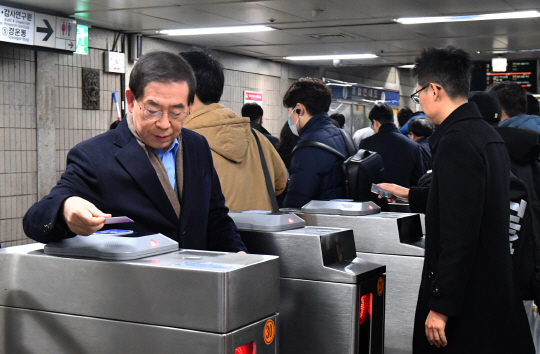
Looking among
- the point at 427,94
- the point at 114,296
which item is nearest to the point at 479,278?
the point at 427,94

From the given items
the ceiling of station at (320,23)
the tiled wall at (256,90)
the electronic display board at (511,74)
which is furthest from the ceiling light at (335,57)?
the electronic display board at (511,74)

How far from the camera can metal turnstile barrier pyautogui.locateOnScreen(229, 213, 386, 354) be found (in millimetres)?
1872

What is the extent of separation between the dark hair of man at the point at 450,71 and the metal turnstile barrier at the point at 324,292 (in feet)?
2.01

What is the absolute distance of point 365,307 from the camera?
6.29 ft

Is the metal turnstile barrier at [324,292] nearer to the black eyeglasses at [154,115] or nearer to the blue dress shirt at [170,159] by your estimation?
the blue dress shirt at [170,159]

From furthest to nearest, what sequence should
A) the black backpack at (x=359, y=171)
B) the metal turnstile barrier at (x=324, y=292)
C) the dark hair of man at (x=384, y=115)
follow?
1. the dark hair of man at (x=384, y=115)
2. the black backpack at (x=359, y=171)
3. the metal turnstile barrier at (x=324, y=292)

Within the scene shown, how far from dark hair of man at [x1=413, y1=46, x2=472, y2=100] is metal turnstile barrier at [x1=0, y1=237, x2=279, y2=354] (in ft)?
3.57

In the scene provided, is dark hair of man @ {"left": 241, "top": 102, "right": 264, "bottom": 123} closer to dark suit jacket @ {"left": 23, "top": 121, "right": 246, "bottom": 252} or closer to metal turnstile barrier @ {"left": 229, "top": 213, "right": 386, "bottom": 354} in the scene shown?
metal turnstile barrier @ {"left": 229, "top": 213, "right": 386, "bottom": 354}

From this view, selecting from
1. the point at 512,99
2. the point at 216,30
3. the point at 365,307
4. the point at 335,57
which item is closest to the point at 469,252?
the point at 365,307

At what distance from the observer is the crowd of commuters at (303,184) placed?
1534mm

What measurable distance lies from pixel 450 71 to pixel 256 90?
8038 mm

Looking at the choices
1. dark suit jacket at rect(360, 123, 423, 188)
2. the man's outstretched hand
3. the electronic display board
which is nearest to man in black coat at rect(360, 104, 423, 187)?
dark suit jacket at rect(360, 123, 423, 188)

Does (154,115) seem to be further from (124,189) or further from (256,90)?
(256,90)

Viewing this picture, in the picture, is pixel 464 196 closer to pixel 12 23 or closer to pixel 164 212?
pixel 164 212
